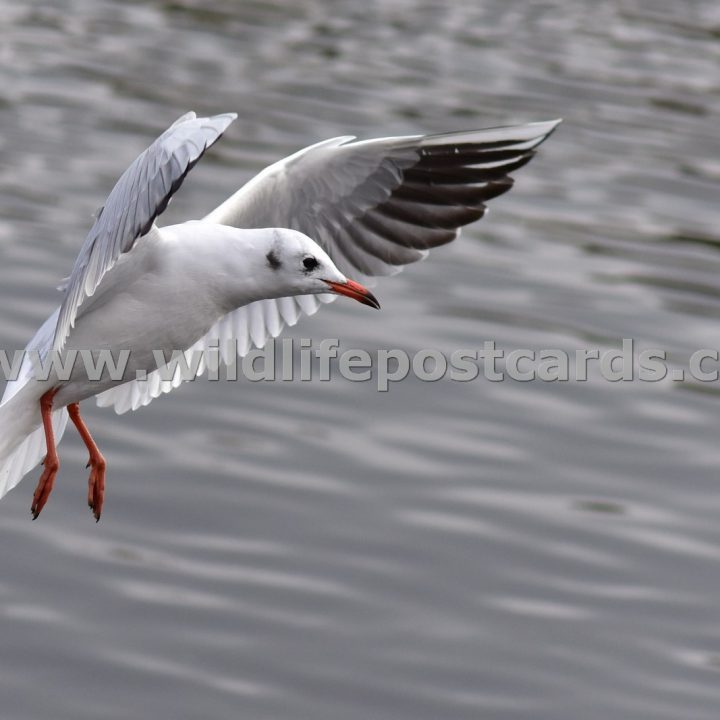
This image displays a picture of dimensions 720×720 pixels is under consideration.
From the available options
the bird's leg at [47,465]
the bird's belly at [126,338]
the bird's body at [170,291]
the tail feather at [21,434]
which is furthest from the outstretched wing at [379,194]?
the bird's leg at [47,465]

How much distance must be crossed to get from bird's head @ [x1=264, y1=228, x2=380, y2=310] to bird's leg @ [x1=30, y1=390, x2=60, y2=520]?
4.07 ft

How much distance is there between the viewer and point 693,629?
10.9m

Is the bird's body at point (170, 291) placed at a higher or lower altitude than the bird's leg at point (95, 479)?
higher

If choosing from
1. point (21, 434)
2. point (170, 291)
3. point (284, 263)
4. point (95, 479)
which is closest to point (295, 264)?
point (284, 263)

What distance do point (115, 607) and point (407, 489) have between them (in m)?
2.22

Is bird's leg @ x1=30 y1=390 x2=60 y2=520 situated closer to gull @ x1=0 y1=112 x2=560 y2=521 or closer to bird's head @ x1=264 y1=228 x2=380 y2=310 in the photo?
gull @ x1=0 y1=112 x2=560 y2=521

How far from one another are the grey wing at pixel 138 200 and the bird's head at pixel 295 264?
24.0 inches

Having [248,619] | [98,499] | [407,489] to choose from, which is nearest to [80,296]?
[98,499]

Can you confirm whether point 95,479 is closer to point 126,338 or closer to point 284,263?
point 126,338

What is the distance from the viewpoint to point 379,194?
29.5 ft

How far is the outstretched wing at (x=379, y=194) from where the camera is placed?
865 cm

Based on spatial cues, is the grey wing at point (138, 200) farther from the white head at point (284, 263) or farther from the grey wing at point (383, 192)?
the grey wing at point (383, 192)

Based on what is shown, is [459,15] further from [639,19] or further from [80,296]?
[80,296]

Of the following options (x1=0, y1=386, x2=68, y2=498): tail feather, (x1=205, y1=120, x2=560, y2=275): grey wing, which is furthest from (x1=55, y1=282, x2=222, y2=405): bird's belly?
(x1=205, y1=120, x2=560, y2=275): grey wing
